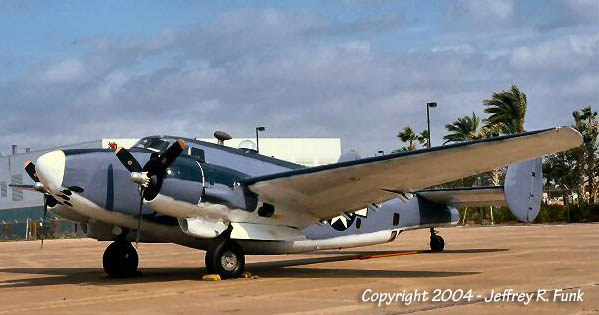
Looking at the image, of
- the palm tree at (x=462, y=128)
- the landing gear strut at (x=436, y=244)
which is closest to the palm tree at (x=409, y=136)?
the palm tree at (x=462, y=128)

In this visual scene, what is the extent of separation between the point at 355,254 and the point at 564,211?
112ft

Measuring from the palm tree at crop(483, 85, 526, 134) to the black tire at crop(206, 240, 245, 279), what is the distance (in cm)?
5162

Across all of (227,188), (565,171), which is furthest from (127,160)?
(565,171)

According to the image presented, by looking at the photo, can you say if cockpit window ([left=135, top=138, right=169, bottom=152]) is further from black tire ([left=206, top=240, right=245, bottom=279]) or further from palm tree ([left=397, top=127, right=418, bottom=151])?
palm tree ([left=397, top=127, right=418, bottom=151])

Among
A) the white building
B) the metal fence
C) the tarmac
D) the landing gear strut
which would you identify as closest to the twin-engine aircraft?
the tarmac

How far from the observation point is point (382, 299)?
37.1 feet

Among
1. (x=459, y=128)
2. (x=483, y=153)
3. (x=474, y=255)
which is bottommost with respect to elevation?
(x=474, y=255)

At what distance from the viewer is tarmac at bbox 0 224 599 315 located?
34.8 ft

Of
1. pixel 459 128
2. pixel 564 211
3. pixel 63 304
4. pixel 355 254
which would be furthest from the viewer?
pixel 459 128

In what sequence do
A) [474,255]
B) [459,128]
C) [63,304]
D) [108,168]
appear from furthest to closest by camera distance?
[459,128]
[474,255]
[108,168]
[63,304]

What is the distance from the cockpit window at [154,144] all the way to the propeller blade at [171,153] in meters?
1.28

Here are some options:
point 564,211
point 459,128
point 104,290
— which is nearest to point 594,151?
point 564,211

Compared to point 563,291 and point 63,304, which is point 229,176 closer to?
point 63,304

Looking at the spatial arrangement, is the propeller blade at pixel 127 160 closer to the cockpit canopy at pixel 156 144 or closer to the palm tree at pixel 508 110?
the cockpit canopy at pixel 156 144
